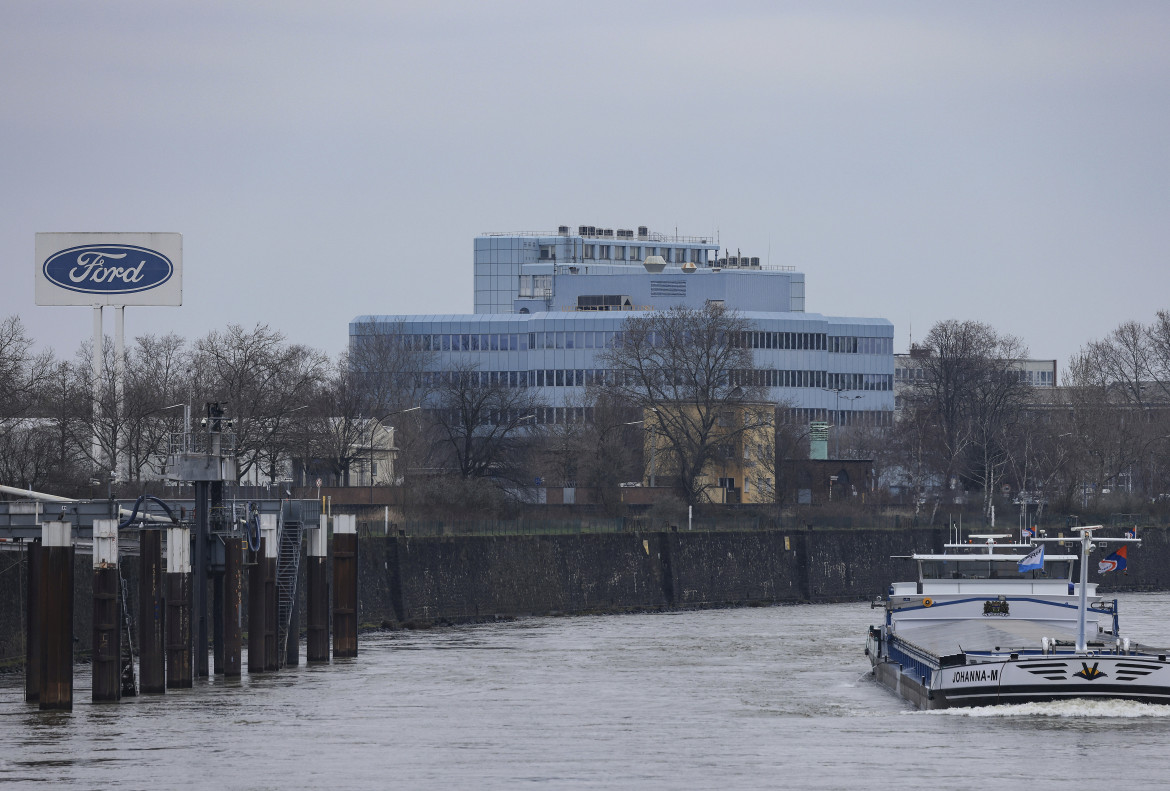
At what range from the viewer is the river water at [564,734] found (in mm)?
31531

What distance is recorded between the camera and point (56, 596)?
3806cm

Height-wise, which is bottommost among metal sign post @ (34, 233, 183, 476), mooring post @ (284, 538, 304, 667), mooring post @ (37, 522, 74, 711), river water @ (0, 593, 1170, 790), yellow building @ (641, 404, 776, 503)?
river water @ (0, 593, 1170, 790)

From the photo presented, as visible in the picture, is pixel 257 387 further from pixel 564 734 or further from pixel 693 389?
pixel 564 734

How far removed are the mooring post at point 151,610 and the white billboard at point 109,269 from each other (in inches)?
1420

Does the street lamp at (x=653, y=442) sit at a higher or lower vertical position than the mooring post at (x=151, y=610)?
higher

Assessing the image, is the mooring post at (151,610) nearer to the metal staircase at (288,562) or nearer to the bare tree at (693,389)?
the metal staircase at (288,562)

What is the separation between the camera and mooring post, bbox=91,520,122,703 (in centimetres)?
3922

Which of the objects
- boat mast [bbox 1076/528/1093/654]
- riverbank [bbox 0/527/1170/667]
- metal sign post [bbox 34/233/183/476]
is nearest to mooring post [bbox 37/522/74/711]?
riverbank [bbox 0/527/1170/667]

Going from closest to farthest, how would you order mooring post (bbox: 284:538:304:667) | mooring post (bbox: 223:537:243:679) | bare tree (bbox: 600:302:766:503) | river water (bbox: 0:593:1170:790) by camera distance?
river water (bbox: 0:593:1170:790)
mooring post (bbox: 223:537:243:679)
mooring post (bbox: 284:538:304:667)
bare tree (bbox: 600:302:766:503)

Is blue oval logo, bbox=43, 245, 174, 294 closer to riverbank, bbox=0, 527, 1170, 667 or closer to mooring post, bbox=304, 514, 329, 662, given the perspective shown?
riverbank, bbox=0, 527, 1170, 667

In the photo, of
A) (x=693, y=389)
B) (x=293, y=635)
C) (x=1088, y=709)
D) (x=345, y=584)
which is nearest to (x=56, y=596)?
(x=293, y=635)

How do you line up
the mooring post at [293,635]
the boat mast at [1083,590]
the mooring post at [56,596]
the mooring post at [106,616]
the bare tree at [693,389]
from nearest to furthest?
1. the mooring post at [56,596]
2. the boat mast at [1083,590]
3. the mooring post at [106,616]
4. the mooring post at [293,635]
5. the bare tree at [693,389]

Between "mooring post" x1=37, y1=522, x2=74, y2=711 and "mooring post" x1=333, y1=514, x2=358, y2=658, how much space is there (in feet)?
47.2

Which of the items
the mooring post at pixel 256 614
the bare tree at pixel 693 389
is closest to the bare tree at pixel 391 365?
the bare tree at pixel 693 389
